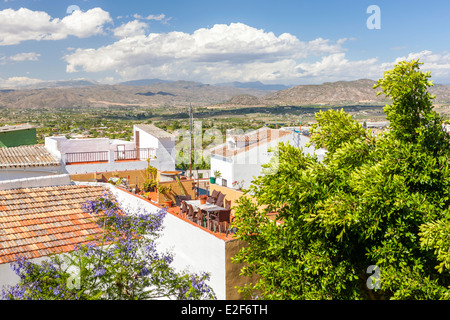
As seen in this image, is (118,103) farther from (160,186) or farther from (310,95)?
(160,186)

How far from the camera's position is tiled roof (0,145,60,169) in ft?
55.1

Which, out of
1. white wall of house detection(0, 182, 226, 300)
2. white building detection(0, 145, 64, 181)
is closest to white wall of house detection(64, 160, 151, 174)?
white building detection(0, 145, 64, 181)

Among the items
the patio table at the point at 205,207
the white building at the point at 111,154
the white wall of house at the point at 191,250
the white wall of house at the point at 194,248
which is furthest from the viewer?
the white building at the point at 111,154

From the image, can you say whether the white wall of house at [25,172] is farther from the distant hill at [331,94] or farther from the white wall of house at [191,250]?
the distant hill at [331,94]

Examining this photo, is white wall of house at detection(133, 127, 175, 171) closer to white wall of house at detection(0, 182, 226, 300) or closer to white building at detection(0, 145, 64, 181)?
white building at detection(0, 145, 64, 181)

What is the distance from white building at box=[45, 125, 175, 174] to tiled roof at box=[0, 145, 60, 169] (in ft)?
2.12

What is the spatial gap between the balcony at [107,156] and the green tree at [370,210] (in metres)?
14.6

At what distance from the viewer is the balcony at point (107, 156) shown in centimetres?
2066

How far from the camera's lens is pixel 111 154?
771 inches

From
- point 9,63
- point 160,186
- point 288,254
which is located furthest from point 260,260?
point 9,63

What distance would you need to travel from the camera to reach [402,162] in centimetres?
594

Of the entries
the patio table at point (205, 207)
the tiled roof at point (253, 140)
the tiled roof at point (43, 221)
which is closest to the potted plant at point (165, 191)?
the patio table at point (205, 207)

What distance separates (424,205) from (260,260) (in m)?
3.28
